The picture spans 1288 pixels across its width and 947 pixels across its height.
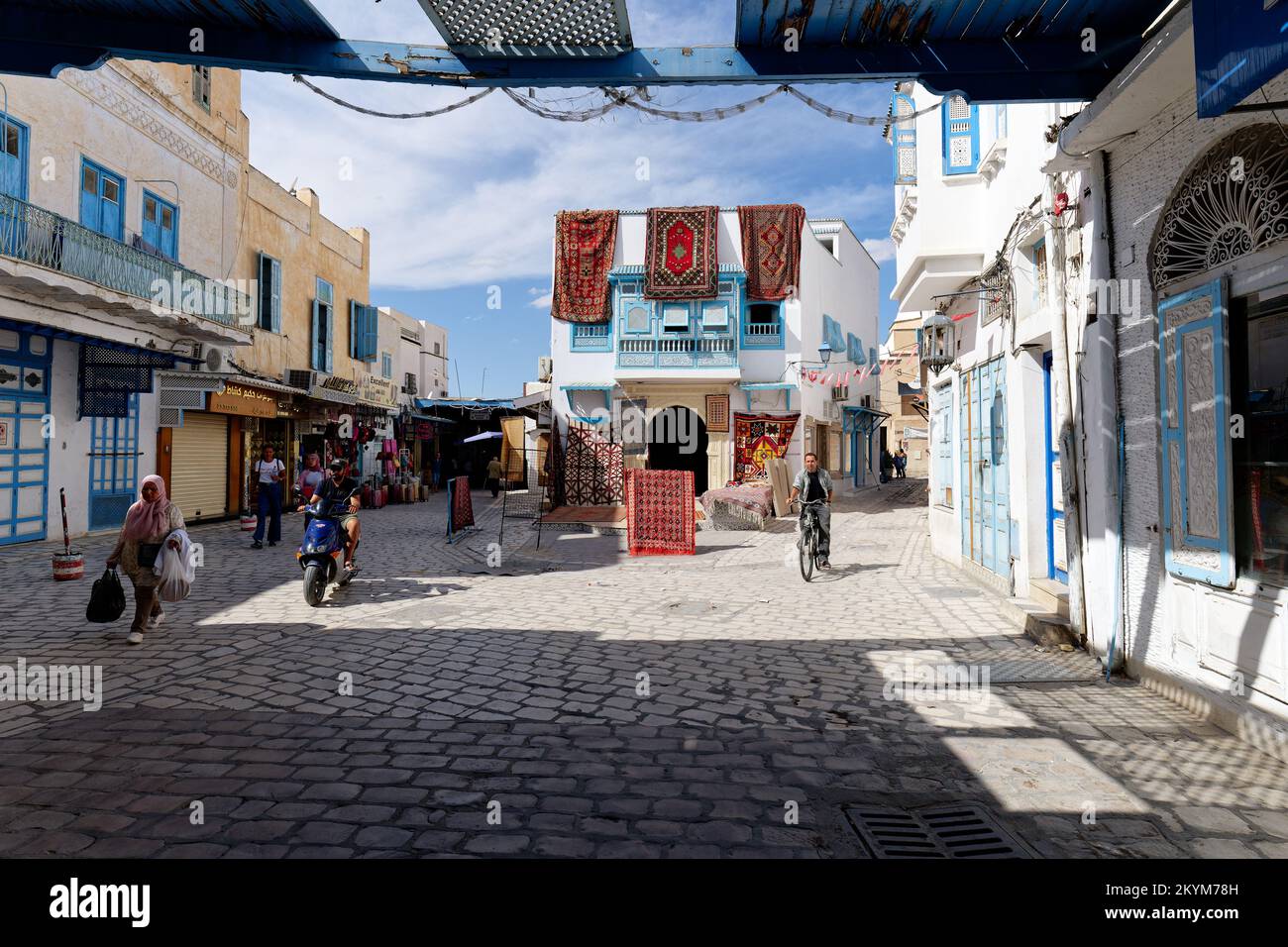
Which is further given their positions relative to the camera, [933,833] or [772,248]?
[772,248]

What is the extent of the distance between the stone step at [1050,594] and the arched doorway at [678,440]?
14644 mm

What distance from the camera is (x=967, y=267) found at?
9367 mm

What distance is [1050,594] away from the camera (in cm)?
709

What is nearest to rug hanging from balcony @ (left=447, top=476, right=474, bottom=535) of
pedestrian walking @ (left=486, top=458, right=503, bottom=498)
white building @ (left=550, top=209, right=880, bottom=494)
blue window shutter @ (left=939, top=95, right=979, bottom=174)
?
white building @ (left=550, top=209, right=880, bottom=494)

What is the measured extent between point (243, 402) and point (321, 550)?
11.0 metres

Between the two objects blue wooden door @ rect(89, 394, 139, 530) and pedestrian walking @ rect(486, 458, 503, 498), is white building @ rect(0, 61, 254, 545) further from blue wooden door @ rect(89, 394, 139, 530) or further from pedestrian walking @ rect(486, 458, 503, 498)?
pedestrian walking @ rect(486, 458, 503, 498)

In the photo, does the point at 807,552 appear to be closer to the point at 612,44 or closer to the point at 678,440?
the point at 612,44

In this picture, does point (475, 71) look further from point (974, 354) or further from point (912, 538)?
point (912, 538)

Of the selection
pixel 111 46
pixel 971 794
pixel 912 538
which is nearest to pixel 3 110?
pixel 111 46

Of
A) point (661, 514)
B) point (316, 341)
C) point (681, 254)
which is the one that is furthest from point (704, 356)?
point (316, 341)

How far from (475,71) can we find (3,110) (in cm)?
1116

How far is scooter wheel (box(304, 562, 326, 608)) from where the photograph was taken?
8023mm

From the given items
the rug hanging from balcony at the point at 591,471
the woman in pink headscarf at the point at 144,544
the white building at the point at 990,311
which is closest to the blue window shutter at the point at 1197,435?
the white building at the point at 990,311
